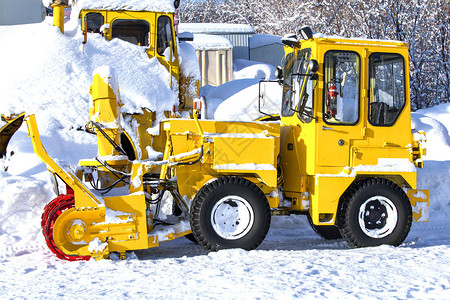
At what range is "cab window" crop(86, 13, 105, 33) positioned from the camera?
39.7ft

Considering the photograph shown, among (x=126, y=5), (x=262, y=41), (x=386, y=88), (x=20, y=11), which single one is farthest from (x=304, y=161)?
(x=262, y=41)

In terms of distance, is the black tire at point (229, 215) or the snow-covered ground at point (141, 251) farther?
the black tire at point (229, 215)

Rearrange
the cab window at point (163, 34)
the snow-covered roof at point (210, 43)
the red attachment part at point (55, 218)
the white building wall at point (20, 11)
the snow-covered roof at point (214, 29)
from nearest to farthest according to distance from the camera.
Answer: the red attachment part at point (55, 218)
the cab window at point (163, 34)
the white building wall at point (20, 11)
the snow-covered roof at point (210, 43)
the snow-covered roof at point (214, 29)

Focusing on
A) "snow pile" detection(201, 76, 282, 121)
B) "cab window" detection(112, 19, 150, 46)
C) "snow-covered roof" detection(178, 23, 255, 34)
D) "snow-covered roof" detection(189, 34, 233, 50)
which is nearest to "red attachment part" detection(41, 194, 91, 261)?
"snow pile" detection(201, 76, 282, 121)

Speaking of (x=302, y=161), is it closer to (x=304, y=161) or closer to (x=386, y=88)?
(x=304, y=161)

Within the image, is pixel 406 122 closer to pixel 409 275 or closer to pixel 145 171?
pixel 409 275

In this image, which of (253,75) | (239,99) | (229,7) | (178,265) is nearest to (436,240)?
(178,265)

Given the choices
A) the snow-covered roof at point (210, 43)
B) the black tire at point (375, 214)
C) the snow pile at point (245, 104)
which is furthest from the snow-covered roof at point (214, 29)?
the black tire at point (375, 214)

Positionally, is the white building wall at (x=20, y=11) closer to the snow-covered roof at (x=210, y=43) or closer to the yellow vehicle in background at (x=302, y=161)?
the snow-covered roof at (x=210, y=43)

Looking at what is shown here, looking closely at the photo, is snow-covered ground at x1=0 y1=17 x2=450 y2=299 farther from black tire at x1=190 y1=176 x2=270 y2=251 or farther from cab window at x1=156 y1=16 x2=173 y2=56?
cab window at x1=156 y1=16 x2=173 y2=56

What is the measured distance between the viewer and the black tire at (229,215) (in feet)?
20.6

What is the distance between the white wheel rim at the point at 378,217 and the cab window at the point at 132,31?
709 centimetres

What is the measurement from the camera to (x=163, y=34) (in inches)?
475

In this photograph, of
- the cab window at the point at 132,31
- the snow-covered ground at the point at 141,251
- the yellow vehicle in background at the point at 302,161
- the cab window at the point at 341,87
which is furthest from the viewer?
the cab window at the point at 132,31
